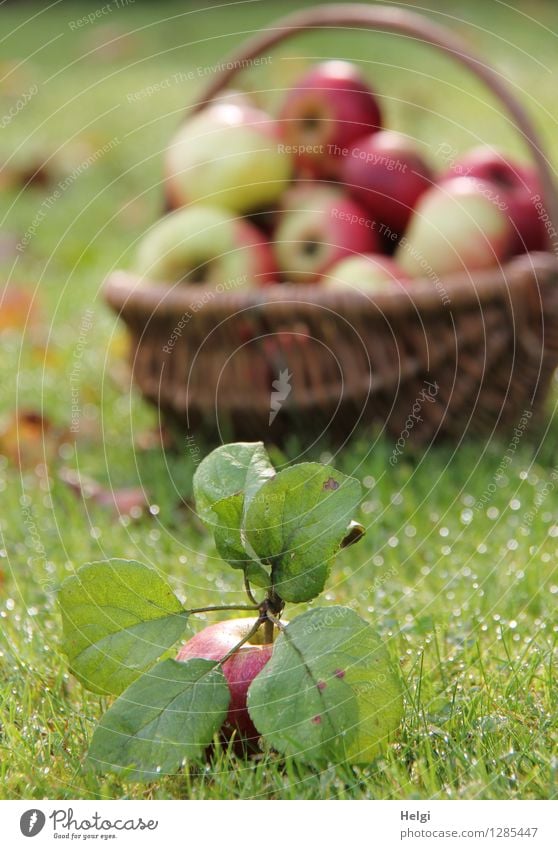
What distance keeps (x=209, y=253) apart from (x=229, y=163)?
20 cm

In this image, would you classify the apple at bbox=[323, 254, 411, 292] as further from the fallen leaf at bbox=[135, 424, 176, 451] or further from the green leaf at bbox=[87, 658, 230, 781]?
the green leaf at bbox=[87, 658, 230, 781]

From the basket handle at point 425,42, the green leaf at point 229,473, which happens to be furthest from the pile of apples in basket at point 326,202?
the green leaf at point 229,473

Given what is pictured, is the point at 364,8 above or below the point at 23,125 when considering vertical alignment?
below

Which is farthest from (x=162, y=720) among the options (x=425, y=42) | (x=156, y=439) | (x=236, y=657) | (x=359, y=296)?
(x=425, y=42)

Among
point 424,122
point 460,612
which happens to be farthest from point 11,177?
point 460,612

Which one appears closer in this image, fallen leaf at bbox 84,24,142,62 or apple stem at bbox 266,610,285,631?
apple stem at bbox 266,610,285,631

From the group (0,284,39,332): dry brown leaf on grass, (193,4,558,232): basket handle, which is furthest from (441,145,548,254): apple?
(0,284,39,332): dry brown leaf on grass

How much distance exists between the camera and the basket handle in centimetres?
150

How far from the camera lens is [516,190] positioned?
1734mm

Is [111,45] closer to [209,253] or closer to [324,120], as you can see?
[324,120]

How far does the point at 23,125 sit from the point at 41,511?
269cm
